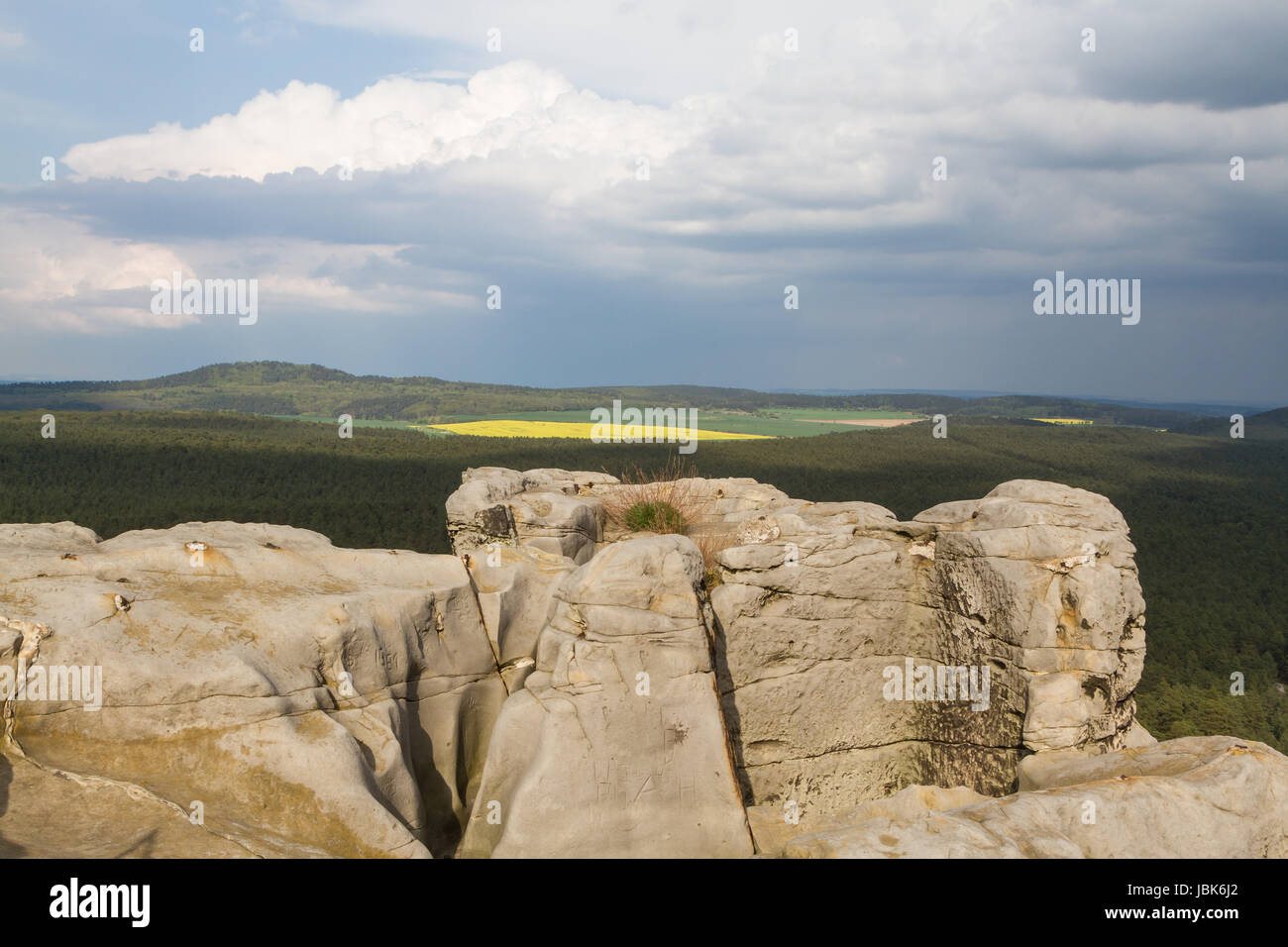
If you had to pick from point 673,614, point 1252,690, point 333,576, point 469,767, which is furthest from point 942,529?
point 1252,690

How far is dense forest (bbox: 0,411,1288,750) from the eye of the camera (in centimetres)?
4448

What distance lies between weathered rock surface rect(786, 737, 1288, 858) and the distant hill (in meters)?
146

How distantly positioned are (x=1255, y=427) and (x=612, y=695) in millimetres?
178922

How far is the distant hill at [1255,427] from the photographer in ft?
461

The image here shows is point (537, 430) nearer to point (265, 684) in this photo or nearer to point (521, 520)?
point (521, 520)

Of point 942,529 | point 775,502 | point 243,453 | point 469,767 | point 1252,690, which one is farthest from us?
point 243,453

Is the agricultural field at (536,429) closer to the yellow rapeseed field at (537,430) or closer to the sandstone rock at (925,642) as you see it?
the yellow rapeseed field at (537,430)

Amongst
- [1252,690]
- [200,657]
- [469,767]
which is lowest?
[1252,690]

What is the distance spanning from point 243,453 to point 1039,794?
76.7 meters

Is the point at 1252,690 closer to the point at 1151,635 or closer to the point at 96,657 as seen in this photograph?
the point at 1151,635

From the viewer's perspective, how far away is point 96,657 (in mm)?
8891

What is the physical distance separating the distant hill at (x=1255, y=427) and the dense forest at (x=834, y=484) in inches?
1098

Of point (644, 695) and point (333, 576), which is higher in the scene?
point (333, 576)

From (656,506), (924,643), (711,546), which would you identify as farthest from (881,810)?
(656,506)
